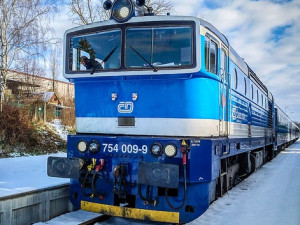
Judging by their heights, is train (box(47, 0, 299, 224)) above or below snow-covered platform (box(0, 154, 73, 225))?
above

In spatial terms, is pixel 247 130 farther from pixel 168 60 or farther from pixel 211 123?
pixel 168 60

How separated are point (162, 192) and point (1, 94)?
528 inches

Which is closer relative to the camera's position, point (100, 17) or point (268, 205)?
point (268, 205)

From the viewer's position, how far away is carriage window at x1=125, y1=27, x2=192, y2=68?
4.80 metres

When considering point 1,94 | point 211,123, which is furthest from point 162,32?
point 1,94

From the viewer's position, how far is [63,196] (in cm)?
596

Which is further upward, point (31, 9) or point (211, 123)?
point (31, 9)

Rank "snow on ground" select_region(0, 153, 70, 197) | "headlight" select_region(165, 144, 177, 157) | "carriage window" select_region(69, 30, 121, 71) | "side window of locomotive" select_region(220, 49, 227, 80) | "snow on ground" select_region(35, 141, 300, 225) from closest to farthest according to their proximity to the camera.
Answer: "headlight" select_region(165, 144, 177, 157) < "carriage window" select_region(69, 30, 121, 71) < "snow on ground" select_region(35, 141, 300, 225) < "side window of locomotive" select_region(220, 49, 227, 80) < "snow on ground" select_region(0, 153, 70, 197)

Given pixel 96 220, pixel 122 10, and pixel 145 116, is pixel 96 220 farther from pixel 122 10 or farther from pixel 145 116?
pixel 122 10

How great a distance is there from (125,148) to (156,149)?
529 mm

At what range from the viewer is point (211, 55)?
518 cm

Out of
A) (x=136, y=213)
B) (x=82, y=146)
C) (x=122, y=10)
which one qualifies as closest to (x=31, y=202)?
(x=82, y=146)

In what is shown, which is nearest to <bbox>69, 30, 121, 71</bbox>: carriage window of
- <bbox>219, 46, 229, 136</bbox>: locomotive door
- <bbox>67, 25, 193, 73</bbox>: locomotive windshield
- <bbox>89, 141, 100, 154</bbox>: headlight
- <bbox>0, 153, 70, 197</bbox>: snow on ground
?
<bbox>67, 25, 193, 73</bbox>: locomotive windshield

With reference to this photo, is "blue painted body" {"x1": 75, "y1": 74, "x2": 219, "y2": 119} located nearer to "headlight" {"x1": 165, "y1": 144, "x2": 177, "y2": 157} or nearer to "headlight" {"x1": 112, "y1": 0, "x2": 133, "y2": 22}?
"headlight" {"x1": 165, "y1": 144, "x2": 177, "y2": 157}
